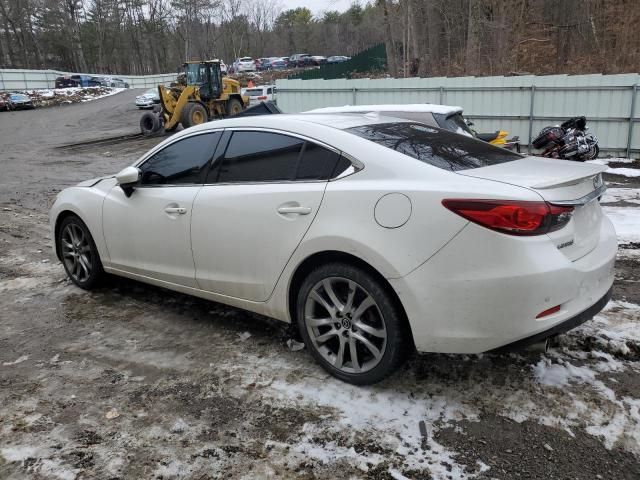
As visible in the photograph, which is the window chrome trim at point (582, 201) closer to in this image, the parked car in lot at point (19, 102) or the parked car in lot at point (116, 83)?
the parked car in lot at point (19, 102)

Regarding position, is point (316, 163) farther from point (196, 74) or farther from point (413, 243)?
point (196, 74)

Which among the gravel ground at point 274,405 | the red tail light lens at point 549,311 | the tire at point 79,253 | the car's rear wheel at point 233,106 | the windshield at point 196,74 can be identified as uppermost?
the windshield at point 196,74

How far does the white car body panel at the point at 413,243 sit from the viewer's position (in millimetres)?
2631

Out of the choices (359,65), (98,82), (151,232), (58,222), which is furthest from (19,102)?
(151,232)

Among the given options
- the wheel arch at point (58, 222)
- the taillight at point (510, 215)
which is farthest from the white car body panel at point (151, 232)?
the taillight at point (510, 215)

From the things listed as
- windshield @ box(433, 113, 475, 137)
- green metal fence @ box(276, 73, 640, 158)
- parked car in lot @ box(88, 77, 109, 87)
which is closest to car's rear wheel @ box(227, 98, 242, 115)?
green metal fence @ box(276, 73, 640, 158)

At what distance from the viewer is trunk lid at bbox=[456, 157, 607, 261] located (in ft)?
8.99

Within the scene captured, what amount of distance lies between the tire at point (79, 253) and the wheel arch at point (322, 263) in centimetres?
235

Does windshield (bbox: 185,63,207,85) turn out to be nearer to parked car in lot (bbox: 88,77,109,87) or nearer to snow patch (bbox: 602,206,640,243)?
snow patch (bbox: 602,206,640,243)

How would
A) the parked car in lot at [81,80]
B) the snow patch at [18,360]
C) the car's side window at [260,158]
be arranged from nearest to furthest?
1. the car's side window at [260,158]
2. the snow patch at [18,360]
3. the parked car in lot at [81,80]

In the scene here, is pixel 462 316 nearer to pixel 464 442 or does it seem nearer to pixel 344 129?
pixel 464 442

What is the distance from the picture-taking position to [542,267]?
8.52 ft

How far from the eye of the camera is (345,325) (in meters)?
3.13

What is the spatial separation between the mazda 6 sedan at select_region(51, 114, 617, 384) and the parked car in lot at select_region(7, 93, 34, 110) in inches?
1390
